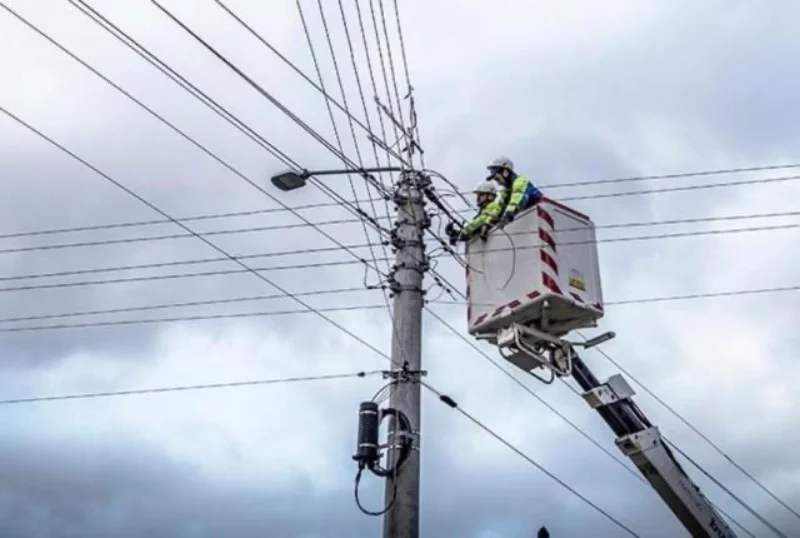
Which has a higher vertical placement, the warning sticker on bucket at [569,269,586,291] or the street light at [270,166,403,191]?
the street light at [270,166,403,191]

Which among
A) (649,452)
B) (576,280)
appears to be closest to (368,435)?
(576,280)

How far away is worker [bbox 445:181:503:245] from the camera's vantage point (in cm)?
930

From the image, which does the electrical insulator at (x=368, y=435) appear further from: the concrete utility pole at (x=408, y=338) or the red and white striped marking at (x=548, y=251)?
the red and white striped marking at (x=548, y=251)

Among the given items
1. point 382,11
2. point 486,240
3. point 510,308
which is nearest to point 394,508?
point 510,308

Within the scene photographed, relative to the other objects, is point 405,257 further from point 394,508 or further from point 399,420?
point 394,508

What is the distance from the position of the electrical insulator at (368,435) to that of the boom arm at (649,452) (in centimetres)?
261

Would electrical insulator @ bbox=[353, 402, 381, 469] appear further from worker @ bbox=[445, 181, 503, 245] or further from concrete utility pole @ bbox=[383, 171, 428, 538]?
worker @ bbox=[445, 181, 503, 245]

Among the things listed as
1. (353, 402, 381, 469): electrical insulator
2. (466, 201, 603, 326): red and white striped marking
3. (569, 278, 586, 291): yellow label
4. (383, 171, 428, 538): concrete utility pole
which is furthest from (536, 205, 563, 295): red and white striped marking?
(353, 402, 381, 469): electrical insulator

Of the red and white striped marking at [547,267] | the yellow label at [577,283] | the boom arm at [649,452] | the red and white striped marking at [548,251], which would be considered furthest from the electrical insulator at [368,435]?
the boom arm at [649,452]

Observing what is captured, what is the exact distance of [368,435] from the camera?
7.95 meters

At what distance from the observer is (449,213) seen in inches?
385

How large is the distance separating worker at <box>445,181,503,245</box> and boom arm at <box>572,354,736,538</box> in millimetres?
1862

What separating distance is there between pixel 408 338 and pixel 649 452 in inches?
127

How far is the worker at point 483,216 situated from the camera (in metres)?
9.30
